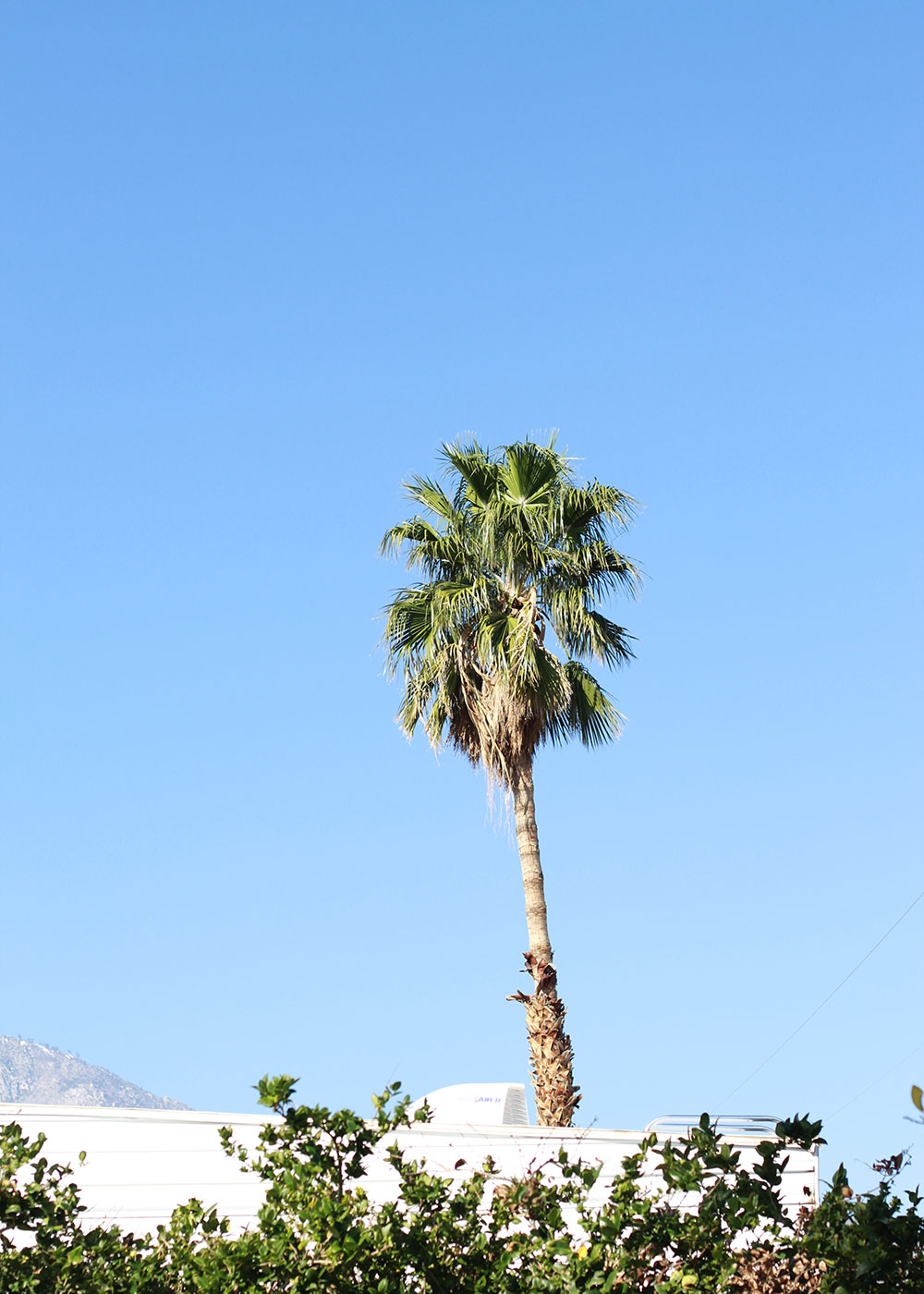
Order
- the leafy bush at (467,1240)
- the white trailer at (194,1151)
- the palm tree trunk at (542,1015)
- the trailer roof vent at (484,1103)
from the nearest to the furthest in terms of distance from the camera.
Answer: the leafy bush at (467,1240) → the white trailer at (194,1151) → the trailer roof vent at (484,1103) → the palm tree trunk at (542,1015)

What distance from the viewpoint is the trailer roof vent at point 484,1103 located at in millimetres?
13055

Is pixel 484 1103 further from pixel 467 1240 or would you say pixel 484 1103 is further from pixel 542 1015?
pixel 467 1240

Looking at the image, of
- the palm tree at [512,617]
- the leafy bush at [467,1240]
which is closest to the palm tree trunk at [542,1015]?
the palm tree at [512,617]

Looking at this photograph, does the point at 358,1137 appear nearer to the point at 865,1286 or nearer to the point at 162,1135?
the point at 865,1286

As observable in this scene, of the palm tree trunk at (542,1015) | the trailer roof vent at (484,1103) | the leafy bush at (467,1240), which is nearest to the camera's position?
the leafy bush at (467,1240)

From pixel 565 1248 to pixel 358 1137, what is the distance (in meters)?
0.97

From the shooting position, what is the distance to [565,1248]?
15.1 ft

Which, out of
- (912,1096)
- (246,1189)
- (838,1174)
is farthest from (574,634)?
(912,1096)

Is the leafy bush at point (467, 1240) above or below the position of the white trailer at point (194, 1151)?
below

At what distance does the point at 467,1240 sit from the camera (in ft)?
16.5

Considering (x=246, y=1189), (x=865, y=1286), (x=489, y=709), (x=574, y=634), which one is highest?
(x=574, y=634)

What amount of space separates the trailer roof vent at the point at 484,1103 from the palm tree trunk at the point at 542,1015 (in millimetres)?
600

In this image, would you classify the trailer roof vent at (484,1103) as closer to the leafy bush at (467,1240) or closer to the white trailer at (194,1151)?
the white trailer at (194,1151)

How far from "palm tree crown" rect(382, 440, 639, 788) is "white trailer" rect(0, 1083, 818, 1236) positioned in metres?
6.98
